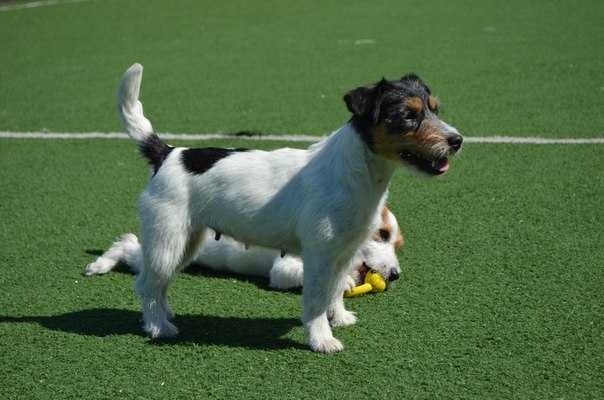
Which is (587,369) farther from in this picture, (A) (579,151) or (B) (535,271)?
(A) (579,151)

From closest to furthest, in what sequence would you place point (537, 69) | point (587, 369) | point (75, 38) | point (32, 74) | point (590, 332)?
1. point (587, 369)
2. point (590, 332)
3. point (537, 69)
4. point (32, 74)
5. point (75, 38)

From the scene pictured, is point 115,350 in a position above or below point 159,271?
below

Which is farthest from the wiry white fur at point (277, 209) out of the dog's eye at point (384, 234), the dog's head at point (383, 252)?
the dog's eye at point (384, 234)

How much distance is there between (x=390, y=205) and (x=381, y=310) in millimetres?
1664

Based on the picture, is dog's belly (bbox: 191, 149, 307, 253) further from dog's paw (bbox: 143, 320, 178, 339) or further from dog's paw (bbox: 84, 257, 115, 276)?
dog's paw (bbox: 84, 257, 115, 276)

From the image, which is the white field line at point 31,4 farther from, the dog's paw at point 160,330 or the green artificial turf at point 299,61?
the dog's paw at point 160,330

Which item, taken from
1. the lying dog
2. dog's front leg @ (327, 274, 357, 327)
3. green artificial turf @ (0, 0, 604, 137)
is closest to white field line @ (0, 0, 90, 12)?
green artificial turf @ (0, 0, 604, 137)

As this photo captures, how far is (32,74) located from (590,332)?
30.0 ft

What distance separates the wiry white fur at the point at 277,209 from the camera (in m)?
3.99

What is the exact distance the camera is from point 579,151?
6891mm

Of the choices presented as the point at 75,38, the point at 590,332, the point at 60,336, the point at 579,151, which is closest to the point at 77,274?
the point at 60,336

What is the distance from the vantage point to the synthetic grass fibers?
386cm

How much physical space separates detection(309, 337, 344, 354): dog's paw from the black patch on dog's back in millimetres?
1120

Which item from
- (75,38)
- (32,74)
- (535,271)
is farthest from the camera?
(75,38)
